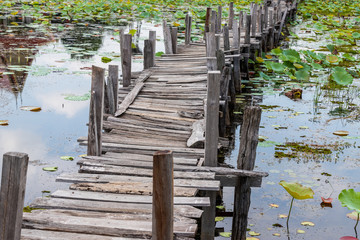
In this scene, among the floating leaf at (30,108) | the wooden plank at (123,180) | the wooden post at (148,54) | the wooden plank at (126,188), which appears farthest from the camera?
the floating leaf at (30,108)

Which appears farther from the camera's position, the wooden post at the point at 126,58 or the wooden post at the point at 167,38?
the wooden post at the point at 167,38

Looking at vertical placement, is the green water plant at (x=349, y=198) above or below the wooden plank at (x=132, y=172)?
below

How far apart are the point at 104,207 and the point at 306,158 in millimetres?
3867

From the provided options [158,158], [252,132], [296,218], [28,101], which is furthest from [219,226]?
[28,101]

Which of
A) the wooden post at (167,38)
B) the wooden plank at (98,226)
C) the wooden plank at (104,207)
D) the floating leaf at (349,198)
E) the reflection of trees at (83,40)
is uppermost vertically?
the wooden post at (167,38)

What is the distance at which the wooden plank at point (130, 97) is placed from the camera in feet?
19.7

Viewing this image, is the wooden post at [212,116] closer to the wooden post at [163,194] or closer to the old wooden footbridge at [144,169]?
the old wooden footbridge at [144,169]

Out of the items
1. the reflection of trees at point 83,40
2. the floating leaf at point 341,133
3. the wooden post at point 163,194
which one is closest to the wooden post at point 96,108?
the wooden post at point 163,194

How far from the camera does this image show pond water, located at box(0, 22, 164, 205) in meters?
6.62

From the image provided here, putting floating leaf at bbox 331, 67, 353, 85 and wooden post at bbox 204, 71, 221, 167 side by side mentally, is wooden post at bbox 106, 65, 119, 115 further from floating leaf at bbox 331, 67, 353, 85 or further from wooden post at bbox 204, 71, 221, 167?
floating leaf at bbox 331, 67, 353, 85

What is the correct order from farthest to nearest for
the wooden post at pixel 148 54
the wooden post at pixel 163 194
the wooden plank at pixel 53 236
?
the wooden post at pixel 148 54
the wooden plank at pixel 53 236
the wooden post at pixel 163 194

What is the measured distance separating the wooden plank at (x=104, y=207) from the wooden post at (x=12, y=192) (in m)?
1.05

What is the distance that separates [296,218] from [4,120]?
4758 mm

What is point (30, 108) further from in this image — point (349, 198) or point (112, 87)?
point (349, 198)
